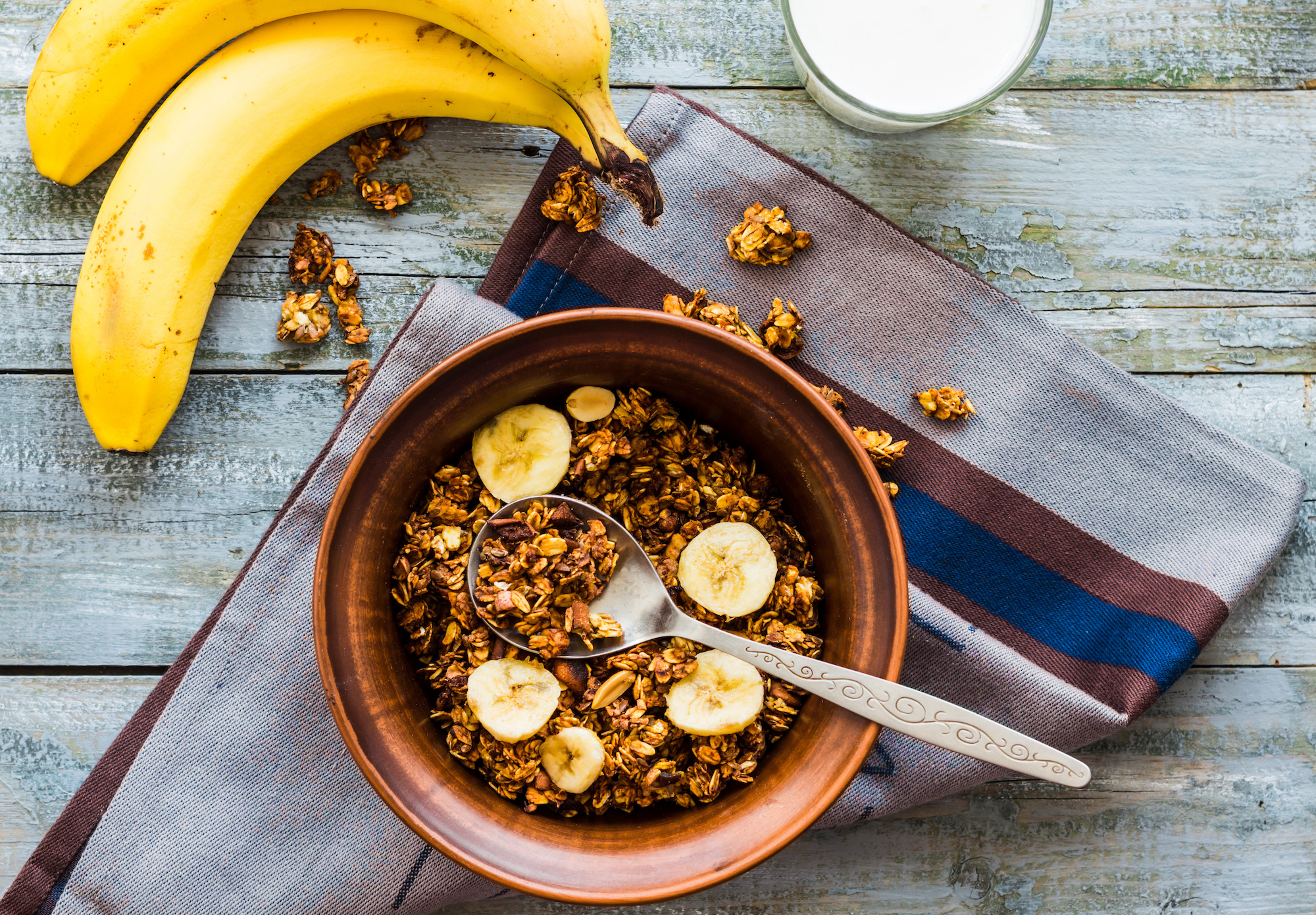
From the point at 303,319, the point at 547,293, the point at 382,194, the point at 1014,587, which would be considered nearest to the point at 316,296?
the point at 303,319

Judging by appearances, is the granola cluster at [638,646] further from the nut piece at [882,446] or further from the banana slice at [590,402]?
the nut piece at [882,446]

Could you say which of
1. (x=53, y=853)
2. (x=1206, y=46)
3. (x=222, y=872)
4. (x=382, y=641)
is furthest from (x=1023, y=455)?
(x=53, y=853)

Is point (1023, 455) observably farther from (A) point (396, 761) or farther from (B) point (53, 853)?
(B) point (53, 853)

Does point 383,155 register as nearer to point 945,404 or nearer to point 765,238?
point 765,238

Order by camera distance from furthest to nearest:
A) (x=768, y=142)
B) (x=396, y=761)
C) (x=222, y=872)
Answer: (x=768, y=142)
(x=222, y=872)
(x=396, y=761)

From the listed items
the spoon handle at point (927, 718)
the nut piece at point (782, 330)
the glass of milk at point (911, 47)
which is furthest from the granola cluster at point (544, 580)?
the glass of milk at point (911, 47)

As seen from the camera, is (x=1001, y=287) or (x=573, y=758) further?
(x=1001, y=287)
